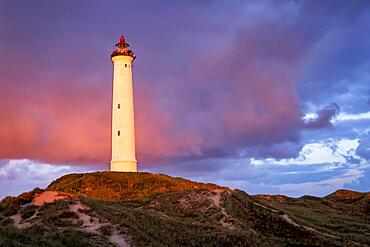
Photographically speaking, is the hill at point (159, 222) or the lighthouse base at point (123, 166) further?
the lighthouse base at point (123, 166)

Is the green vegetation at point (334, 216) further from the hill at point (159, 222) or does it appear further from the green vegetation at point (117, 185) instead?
the green vegetation at point (117, 185)

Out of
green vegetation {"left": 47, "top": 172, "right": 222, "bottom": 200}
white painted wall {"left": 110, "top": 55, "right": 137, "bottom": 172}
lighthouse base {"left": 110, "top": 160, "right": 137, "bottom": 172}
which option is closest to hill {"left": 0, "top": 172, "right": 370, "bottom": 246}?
green vegetation {"left": 47, "top": 172, "right": 222, "bottom": 200}

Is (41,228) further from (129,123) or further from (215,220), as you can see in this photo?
(129,123)

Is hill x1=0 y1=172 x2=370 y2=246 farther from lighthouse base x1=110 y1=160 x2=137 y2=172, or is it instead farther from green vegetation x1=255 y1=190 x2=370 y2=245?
lighthouse base x1=110 y1=160 x2=137 y2=172

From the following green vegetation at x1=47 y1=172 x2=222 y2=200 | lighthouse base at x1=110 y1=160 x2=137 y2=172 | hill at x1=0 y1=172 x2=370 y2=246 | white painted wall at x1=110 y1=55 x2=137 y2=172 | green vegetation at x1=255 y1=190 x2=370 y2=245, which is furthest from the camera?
white painted wall at x1=110 y1=55 x2=137 y2=172

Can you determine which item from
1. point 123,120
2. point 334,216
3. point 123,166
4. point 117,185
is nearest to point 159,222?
point 117,185

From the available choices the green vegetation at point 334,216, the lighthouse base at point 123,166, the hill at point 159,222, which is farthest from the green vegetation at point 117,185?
the green vegetation at point 334,216

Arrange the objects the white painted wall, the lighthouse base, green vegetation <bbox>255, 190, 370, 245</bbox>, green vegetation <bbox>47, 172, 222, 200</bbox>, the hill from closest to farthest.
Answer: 1. the hill
2. green vegetation <bbox>255, 190, 370, 245</bbox>
3. green vegetation <bbox>47, 172, 222, 200</bbox>
4. the lighthouse base
5. the white painted wall

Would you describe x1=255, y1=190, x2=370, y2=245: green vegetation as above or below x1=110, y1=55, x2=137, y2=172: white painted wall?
below

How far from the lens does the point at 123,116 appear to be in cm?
5969

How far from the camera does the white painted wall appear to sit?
194 feet

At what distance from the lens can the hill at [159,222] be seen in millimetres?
25688

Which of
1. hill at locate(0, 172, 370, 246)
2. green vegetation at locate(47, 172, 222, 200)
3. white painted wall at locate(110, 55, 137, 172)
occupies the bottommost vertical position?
hill at locate(0, 172, 370, 246)

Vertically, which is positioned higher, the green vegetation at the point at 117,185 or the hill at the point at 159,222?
the green vegetation at the point at 117,185
